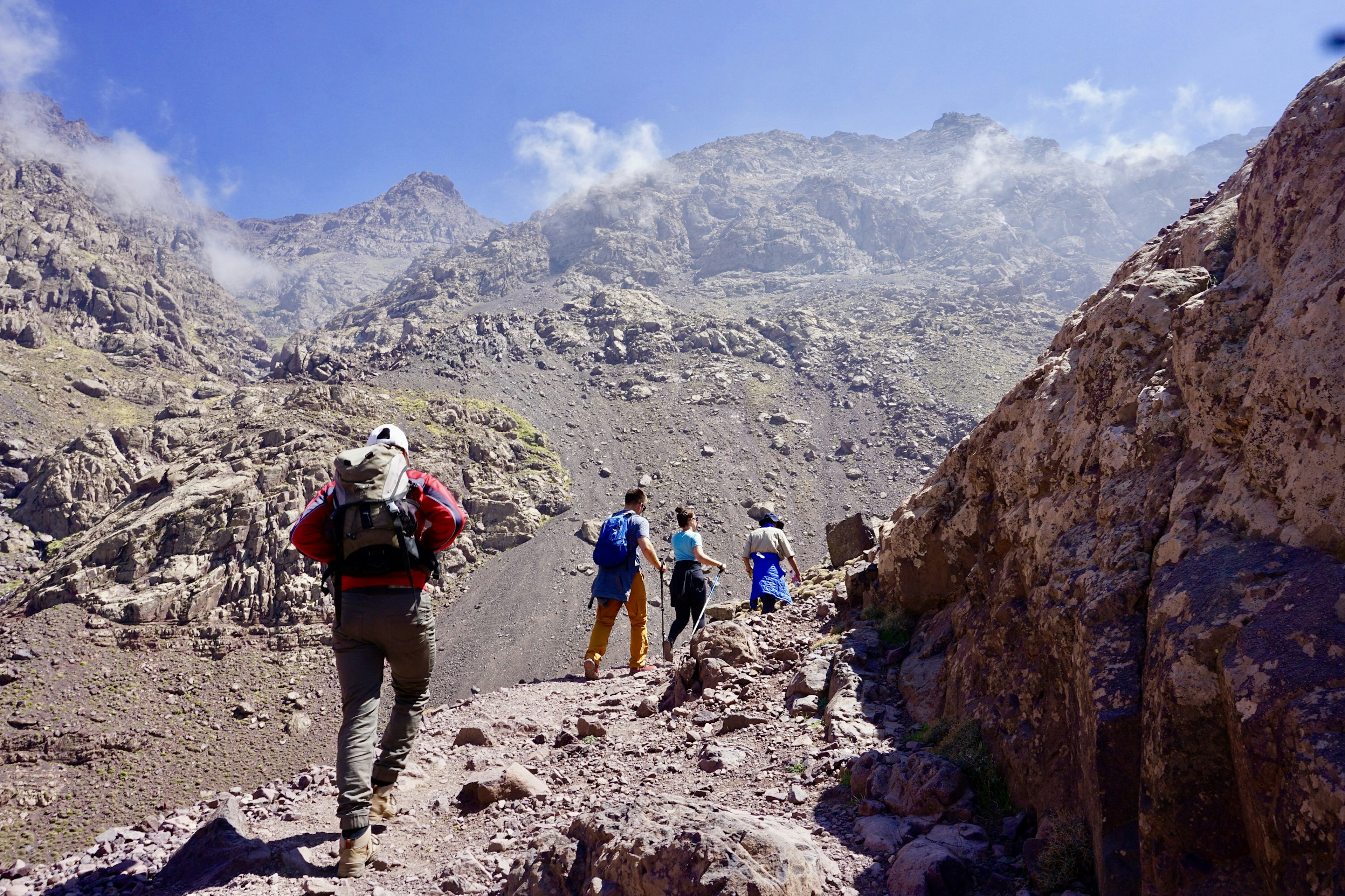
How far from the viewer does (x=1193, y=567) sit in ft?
8.44

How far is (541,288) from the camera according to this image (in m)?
126

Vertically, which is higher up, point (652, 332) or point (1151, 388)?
point (652, 332)

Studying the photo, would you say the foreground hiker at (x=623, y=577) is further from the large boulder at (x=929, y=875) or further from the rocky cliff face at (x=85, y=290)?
the rocky cliff face at (x=85, y=290)

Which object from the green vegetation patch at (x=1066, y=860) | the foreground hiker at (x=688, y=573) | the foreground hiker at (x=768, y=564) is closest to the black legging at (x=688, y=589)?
the foreground hiker at (x=688, y=573)

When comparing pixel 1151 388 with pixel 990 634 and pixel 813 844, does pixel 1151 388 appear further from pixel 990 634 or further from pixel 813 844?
pixel 813 844

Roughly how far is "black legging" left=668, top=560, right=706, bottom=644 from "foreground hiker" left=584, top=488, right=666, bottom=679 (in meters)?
0.44

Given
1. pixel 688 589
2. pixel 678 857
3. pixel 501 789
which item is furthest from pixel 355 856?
pixel 688 589

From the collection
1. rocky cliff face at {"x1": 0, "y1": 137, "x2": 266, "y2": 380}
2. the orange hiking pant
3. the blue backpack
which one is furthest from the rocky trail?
rocky cliff face at {"x1": 0, "y1": 137, "x2": 266, "y2": 380}

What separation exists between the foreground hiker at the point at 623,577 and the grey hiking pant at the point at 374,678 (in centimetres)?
332

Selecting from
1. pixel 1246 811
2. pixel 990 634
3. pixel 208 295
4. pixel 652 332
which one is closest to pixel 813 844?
pixel 1246 811

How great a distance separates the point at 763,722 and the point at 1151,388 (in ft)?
10.2

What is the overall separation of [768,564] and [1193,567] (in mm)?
6012

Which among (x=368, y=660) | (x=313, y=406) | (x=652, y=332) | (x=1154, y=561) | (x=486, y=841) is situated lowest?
(x=486, y=841)

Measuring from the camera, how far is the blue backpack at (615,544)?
725 cm
